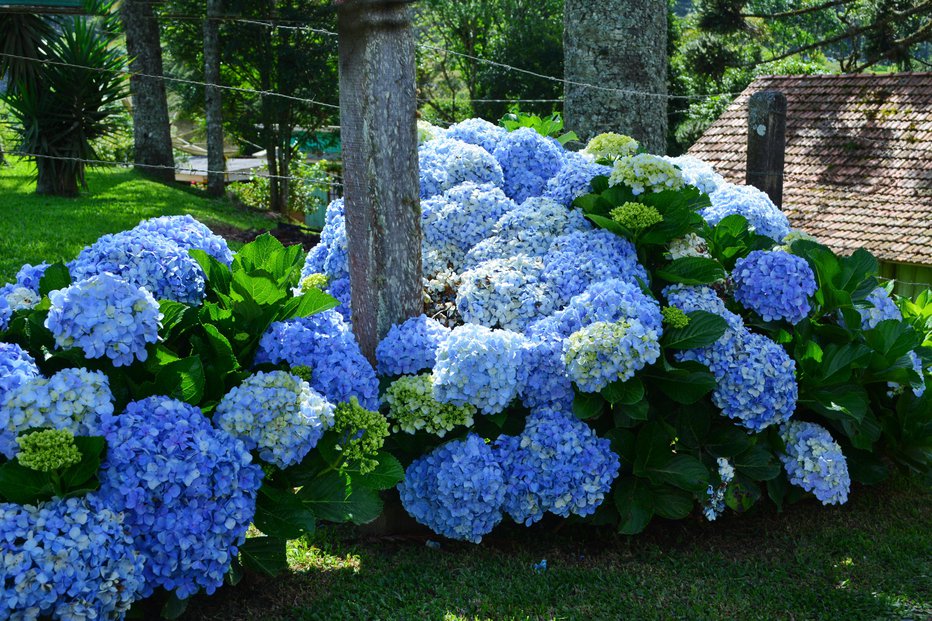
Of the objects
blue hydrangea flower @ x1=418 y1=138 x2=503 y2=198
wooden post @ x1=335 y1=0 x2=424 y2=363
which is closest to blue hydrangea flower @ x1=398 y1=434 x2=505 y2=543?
wooden post @ x1=335 y1=0 x2=424 y2=363

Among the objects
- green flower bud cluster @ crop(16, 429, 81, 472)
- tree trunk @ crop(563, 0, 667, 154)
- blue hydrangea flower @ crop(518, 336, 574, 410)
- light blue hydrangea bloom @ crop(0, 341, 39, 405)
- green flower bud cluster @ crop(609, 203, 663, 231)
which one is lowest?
blue hydrangea flower @ crop(518, 336, 574, 410)

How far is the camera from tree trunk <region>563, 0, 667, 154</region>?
26.0 ft

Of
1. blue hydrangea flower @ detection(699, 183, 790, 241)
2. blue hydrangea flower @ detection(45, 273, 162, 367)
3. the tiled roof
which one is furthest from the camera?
the tiled roof

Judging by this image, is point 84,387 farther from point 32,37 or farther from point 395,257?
point 32,37

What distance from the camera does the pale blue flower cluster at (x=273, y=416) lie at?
11.9 feet

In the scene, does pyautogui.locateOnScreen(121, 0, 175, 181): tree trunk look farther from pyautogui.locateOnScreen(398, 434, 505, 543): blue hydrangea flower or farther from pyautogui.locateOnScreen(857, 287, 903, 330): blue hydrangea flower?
pyautogui.locateOnScreen(857, 287, 903, 330): blue hydrangea flower

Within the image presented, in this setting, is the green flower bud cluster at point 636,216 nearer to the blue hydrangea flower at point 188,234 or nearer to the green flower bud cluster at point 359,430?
the green flower bud cluster at point 359,430

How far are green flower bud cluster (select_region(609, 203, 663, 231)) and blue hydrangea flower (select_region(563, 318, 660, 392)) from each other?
2.38 feet

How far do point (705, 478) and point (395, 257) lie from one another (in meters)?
1.77

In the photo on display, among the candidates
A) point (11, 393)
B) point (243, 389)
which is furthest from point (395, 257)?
point (11, 393)

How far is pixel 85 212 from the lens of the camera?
1284 cm

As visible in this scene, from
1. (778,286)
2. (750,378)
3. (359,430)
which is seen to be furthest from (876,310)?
(359,430)

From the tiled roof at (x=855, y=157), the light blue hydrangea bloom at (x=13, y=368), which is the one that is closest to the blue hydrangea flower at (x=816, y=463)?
the light blue hydrangea bloom at (x=13, y=368)

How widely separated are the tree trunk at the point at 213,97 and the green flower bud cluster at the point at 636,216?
587 inches
